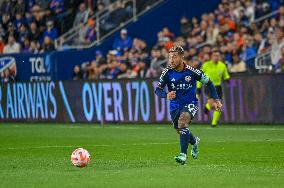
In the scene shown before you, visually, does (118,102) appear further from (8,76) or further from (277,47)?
(8,76)

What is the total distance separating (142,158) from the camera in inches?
656

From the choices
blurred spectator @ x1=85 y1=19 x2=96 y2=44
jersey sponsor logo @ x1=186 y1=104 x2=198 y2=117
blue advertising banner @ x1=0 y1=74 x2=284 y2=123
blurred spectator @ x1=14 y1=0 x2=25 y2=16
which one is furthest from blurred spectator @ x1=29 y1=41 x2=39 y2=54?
jersey sponsor logo @ x1=186 y1=104 x2=198 y2=117

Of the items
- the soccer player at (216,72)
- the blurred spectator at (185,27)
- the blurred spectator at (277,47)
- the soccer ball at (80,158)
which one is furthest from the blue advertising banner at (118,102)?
the soccer ball at (80,158)

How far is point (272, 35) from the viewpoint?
92.4 ft

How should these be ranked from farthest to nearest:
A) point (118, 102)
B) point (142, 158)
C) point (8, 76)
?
point (8, 76)
point (118, 102)
point (142, 158)

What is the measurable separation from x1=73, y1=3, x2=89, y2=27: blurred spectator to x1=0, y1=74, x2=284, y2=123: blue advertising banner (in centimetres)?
372

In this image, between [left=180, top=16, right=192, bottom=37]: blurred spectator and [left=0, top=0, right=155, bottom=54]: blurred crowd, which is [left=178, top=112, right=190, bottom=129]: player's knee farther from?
[left=0, top=0, right=155, bottom=54]: blurred crowd

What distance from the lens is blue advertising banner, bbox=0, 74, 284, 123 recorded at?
87.6 feet

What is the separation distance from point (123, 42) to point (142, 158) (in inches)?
710

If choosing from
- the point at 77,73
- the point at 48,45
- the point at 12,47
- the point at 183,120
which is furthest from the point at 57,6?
the point at 183,120

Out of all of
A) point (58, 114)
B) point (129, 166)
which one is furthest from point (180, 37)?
point (129, 166)

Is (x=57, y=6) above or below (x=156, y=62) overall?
above

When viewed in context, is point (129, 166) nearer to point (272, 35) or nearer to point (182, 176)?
point (182, 176)

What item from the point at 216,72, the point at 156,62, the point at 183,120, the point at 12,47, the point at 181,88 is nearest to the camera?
the point at 183,120
